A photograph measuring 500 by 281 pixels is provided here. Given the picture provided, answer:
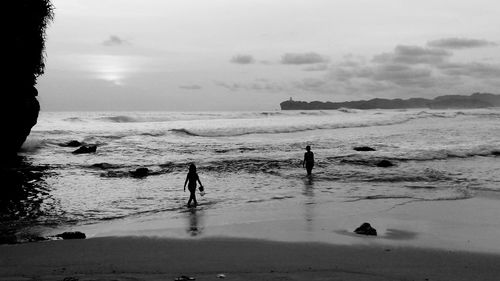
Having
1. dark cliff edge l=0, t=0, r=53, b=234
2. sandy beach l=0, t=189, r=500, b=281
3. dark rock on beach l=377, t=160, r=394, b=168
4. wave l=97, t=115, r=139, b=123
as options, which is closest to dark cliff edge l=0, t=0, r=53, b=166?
dark cliff edge l=0, t=0, r=53, b=234

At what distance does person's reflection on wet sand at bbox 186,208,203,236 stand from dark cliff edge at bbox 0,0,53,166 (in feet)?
55.6

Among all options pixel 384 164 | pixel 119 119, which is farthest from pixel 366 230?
pixel 119 119

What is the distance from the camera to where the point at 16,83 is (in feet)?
88.1

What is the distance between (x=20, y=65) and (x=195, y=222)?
19.5m

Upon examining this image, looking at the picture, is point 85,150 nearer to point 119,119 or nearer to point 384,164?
point 384,164

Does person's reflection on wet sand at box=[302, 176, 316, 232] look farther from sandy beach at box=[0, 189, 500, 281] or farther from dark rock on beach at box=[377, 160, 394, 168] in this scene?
dark rock on beach at box=[377, 160, 394, 168]

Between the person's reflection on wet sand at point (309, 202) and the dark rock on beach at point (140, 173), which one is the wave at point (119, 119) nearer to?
the dark rock on beach at point (140, 173)

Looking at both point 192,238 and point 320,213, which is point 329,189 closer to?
point 320,213

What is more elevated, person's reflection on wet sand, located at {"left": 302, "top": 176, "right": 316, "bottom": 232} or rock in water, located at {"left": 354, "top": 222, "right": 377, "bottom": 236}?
rock in water, located at {"left": 354, "top": 222, "right": 377, "bottom": 236}

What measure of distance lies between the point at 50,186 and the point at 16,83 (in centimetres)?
989

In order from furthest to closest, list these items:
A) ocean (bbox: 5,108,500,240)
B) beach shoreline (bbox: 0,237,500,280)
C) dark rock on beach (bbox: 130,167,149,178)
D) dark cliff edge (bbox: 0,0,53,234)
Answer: dark rock on beach (bbox: 130,167,149,178) < dark cliff edge (bbox: 0,0,53,234) < ocean (bbox: 5,108,500,240) < beach shoreline (bbox: 0,237,500,280)

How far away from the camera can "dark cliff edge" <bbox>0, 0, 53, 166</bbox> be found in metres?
24.5

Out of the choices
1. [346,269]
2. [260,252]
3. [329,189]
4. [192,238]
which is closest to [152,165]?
[329,189]

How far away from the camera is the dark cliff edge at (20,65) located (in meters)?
24.5
